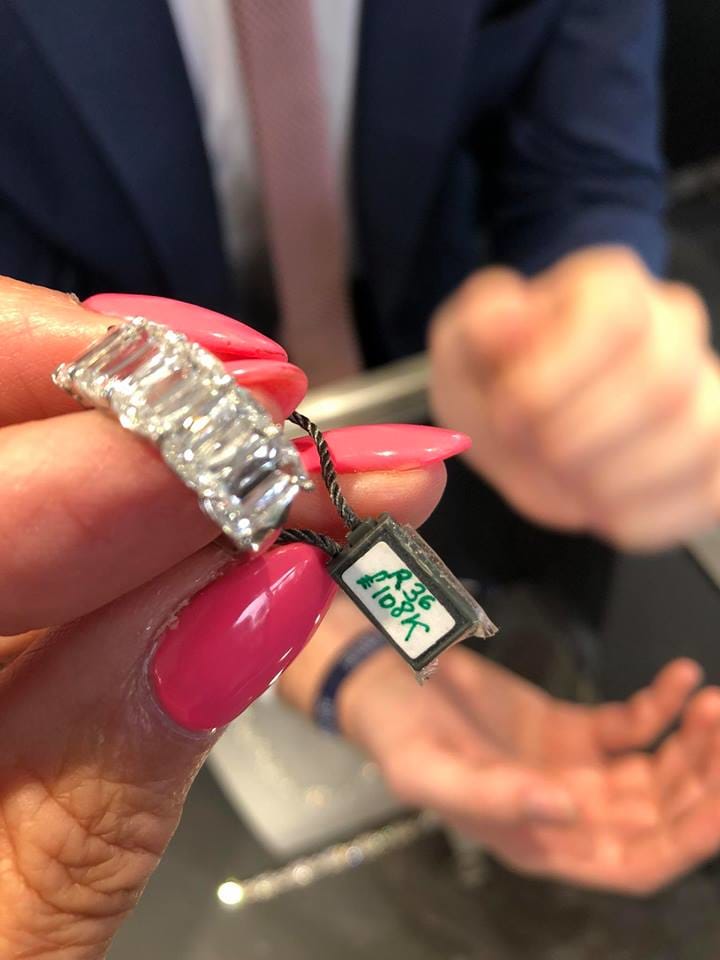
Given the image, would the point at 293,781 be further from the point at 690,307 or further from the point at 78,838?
the point at 690,307

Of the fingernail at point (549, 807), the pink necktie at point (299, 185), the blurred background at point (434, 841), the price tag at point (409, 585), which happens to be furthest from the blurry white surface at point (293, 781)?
the price tag at point (409, 585)

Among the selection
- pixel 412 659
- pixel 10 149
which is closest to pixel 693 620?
pixel 412 659

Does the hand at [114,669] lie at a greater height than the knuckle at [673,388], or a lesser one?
greater

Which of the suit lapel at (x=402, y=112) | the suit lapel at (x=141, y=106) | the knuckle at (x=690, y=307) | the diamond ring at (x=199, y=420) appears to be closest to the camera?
the diamond ring at (x=199, y=420)

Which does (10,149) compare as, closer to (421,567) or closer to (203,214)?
(203,214)

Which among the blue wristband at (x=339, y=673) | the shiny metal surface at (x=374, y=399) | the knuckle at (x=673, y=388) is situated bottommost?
the blue wristband at (x=339, y=673)

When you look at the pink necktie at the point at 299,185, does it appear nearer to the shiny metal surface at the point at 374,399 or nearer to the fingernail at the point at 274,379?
the shiny metal surface at the point at 374,399

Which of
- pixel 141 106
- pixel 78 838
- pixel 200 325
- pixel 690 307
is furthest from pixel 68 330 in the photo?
pixel 690 307
